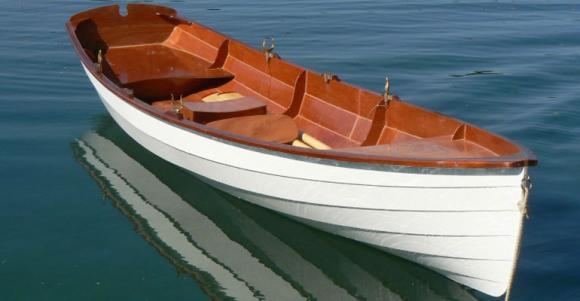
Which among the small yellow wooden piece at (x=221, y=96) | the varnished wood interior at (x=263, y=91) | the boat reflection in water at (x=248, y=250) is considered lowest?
the boat reflection in water at (x=248, y=250)

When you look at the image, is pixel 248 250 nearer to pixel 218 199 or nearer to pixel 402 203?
pixel 218 199

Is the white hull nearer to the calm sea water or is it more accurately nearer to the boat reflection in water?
the boat reflection in water

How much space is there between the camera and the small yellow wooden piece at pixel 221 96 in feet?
37.0

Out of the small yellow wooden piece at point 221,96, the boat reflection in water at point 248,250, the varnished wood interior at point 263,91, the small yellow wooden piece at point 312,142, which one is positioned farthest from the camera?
the small yellow wooden piece at point 221,96

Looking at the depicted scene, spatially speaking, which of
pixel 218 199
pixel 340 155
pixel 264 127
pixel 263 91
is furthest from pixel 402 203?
pixel 263 91

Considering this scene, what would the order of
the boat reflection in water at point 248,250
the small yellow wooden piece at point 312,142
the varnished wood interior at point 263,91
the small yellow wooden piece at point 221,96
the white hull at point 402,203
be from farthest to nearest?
1. the small yellow wooden piece at point 221,96
2. the small yellow wooden piece at point 312,142
3. the boat reflection in water at point 248,250
4. the varnished wood interior at point 263,91
5. the white hull at point 402,203

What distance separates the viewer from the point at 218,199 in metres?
9.45

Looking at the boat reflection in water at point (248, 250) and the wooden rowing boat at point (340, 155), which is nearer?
the wooden rowing boat at point (340, 155)

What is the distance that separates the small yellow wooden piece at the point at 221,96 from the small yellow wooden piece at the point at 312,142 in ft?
6.97

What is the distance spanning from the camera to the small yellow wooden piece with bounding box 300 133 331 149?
9.13 m

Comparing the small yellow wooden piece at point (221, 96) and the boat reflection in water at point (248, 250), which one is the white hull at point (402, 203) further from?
the small yellow wooden piece at point (221, 96)

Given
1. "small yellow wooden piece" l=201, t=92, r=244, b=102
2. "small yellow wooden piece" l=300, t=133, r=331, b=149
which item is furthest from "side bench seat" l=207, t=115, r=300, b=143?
"small yellow wooden piece" l=201, t=92, r=244, b=102

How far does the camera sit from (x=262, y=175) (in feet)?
25.6

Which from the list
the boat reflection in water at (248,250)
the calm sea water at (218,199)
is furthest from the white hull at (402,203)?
the calm sea water at (218,199)
